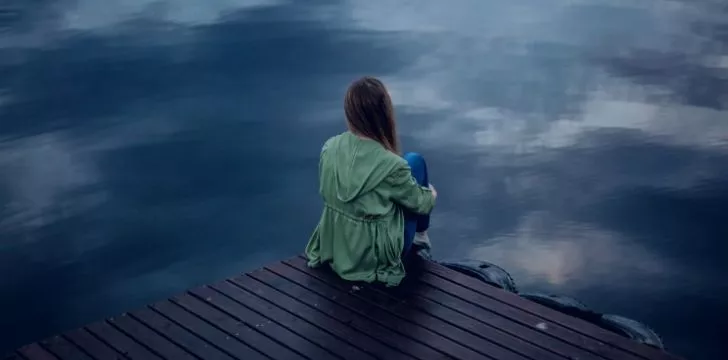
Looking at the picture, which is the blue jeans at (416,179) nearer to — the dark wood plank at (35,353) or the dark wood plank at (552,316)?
the dark wood plank at (552,316)

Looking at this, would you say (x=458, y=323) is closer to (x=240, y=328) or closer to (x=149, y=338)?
(x=240, y=328)

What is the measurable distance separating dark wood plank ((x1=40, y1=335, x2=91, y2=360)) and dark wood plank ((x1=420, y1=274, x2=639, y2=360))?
1.48 meters

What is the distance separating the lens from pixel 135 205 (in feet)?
22.5

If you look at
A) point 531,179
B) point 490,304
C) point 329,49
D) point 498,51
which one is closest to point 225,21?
point 329,49

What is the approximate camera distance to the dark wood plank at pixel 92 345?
11.2 ft

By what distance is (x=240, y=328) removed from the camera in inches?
142

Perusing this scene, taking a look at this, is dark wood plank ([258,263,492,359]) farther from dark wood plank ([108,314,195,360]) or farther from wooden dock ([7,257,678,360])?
dark wood plank ([108,314,195,360])

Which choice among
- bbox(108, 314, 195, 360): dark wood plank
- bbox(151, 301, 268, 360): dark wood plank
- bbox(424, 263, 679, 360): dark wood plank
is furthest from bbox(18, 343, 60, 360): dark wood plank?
bbox(424, 263, 679, 360): dark wood plank

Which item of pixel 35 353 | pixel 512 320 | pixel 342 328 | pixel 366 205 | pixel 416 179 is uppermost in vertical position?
pixel 416 179

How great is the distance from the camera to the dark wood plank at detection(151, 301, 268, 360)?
3410mm

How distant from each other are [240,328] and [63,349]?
717 mm

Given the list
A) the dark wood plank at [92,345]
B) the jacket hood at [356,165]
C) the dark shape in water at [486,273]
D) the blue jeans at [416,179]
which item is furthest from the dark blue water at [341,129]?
the jacket hood at [356,165]

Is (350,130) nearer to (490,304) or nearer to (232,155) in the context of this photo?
(490,304)

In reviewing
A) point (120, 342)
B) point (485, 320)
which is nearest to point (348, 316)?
point (485, 320)
